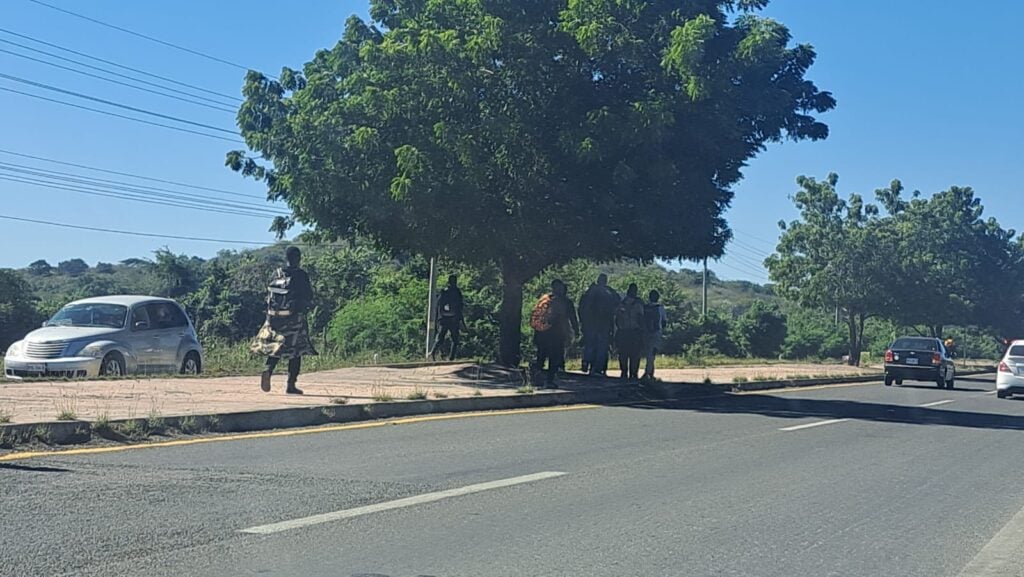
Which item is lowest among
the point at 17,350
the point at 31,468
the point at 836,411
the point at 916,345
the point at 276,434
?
the point at 31,468

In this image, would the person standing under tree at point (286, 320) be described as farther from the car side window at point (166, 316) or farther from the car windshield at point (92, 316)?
the car side window at point (166, 316)

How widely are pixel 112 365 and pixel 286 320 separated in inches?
191

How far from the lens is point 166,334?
18453 mm

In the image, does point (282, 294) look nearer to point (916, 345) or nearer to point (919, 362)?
point (919, 362)

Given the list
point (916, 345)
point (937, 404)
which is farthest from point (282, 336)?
point (916, 345)

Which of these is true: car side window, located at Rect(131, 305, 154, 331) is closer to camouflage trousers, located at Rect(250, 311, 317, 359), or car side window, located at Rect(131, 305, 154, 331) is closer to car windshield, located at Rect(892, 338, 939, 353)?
camouflage trousers, located at Rect(250, 311, 317, 359)

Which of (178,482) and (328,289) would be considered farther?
(328,289)

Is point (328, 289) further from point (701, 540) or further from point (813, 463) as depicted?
point (701, 540)

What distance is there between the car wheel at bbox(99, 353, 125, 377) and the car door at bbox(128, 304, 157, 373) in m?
0.36

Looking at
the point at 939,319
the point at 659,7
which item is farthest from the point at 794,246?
the point at 659,7

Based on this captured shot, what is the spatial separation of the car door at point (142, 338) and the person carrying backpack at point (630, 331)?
8.16m

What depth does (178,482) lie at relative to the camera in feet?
26.5

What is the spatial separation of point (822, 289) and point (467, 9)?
2838cm

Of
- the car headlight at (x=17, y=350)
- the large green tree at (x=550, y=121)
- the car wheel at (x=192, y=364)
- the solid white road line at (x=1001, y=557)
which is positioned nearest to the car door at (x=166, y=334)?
the car wheel at (x=192, y=364)
